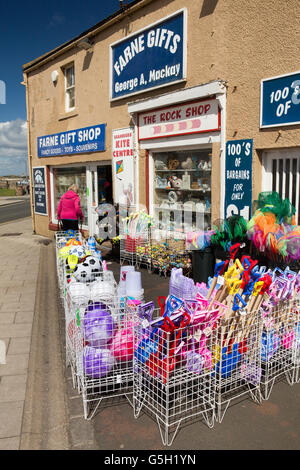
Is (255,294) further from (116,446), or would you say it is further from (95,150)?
(95,150)

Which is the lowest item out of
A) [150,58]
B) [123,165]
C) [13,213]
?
[13,213]

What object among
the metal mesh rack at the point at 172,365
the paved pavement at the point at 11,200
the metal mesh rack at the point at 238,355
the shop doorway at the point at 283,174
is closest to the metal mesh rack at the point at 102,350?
the metal mesh rack at the point at 172,365

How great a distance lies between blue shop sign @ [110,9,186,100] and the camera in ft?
24.2

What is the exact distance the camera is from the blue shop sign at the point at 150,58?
24.2ft

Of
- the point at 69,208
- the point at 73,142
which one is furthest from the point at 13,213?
the point at 69,208

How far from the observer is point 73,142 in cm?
1121

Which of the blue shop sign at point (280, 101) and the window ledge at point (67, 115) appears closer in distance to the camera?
the blue shop sign at point (280, 101)

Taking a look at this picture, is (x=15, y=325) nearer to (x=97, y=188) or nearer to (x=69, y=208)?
(x=69, y=208)

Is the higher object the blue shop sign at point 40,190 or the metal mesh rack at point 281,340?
the blue shop sign at point 40,190

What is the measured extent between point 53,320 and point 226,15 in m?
5.64

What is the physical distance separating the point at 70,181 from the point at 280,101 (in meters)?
8.16

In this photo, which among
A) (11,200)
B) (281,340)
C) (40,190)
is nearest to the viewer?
(281,340)

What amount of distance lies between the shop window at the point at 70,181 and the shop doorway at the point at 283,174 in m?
6.63

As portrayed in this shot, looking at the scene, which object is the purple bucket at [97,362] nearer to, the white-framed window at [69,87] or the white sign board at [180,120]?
the white sign board at [180,120]
